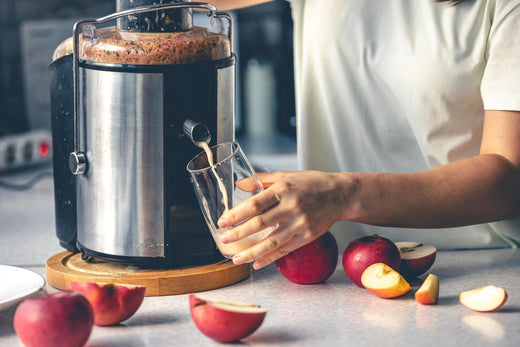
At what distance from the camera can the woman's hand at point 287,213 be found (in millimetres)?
873

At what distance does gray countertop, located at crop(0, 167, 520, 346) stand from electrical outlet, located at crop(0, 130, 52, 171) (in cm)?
81

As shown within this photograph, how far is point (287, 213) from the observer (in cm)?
89

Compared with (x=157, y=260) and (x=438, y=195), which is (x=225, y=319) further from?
(x=438, y=195)

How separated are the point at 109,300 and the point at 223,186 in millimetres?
200

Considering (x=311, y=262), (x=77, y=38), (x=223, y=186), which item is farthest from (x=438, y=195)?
(x=77, y=38)

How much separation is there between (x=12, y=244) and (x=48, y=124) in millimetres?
988

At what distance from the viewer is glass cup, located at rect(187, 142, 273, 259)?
874 millimetres

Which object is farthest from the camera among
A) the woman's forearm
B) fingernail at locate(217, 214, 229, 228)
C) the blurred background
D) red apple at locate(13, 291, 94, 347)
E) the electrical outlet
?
the blurred background

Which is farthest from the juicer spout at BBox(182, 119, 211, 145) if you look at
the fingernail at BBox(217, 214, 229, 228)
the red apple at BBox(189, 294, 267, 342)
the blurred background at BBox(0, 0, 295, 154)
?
the blurred background at BBox(0, 0, 295, 154)

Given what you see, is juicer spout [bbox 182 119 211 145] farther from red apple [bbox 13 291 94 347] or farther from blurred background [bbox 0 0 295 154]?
blurred background [bbox 0 0 295 154]

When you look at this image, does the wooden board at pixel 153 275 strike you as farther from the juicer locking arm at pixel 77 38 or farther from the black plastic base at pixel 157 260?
the juicer locking arm at pixel 77 38

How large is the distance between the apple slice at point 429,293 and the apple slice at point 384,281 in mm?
25

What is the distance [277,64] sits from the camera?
2453 mm

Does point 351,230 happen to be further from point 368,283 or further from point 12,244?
point 12,244
